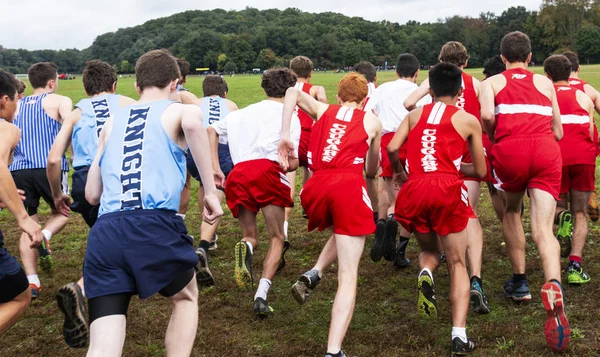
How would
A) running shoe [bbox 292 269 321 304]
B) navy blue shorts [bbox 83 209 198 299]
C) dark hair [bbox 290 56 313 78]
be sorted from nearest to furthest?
1. navy blue shorts [bbox 83 209 198 299]
2. running shoe [bbox 292 269 321 304]
3. dark hair [bbox 290 56 313 78]

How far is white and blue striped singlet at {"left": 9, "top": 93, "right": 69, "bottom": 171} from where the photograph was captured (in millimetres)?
6680

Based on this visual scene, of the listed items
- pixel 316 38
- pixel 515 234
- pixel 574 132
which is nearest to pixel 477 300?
pixel 515 234

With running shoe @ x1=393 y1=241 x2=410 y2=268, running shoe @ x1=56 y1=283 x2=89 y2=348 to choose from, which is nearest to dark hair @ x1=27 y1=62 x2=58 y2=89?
running shoe @ x1=56 y1=283 x2=89 y2=348

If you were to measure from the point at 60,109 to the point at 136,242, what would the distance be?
3.87 m

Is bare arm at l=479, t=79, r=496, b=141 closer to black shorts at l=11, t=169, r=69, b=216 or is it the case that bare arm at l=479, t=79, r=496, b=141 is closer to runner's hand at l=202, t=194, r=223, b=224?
runner's hand at l=202, t=194, r=223, b=224

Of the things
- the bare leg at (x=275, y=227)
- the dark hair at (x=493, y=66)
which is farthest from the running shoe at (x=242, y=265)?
the dark hair at (x=493, y=66)

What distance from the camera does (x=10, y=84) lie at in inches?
177

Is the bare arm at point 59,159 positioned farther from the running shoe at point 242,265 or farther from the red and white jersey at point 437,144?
the red and white jersey at point 437,144

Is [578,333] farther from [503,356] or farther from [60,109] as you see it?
[60,109]

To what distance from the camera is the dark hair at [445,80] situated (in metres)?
4.89

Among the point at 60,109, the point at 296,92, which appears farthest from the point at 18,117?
the point at 296,92

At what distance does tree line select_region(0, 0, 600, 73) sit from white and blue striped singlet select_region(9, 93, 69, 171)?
10640cm

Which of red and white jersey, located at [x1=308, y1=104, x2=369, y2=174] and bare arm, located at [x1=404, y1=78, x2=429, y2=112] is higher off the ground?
bare arm, located at [x1=404, y1=78, x2=429, y2=112]

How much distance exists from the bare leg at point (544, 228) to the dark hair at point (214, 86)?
4.11 metres
